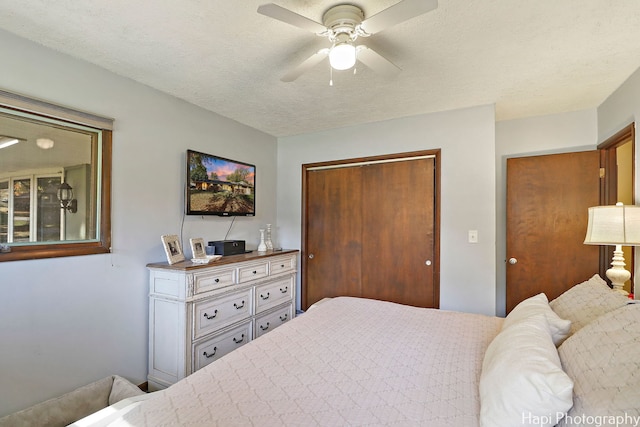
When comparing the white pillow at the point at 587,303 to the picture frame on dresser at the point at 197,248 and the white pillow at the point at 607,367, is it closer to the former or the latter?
the white pillow at the point at 607,367

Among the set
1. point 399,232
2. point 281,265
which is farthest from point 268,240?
point 399,232

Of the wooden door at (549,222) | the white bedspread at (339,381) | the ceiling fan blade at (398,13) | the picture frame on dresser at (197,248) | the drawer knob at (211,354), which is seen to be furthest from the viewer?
the wooden door at (549,222)

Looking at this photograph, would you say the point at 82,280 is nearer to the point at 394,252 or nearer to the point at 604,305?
the point at 394,252

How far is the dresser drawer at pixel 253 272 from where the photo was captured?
8.39 ft

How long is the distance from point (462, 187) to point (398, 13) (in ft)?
6.36

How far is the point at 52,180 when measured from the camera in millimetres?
1834

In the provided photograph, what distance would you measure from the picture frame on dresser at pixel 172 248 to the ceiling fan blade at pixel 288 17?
179cm

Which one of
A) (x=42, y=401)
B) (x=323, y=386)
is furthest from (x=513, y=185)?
(x=42, y=401)

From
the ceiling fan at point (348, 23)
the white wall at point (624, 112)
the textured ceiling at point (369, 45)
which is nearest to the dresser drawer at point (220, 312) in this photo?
the textured ceiling at point (369, 45)

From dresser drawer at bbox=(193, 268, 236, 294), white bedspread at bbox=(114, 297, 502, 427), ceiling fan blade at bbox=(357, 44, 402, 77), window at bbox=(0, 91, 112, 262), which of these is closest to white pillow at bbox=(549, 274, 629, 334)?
white bedspread at bbox=(114, 297, 502, 427)

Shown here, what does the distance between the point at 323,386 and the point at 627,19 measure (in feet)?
7.70

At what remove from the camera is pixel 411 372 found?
1.18 m

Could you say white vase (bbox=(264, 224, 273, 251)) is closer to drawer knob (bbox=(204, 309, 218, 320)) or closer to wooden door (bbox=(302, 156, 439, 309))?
wooden door (bbox=(302, 156, 439, 309))

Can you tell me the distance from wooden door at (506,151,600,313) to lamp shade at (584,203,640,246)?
920mm
